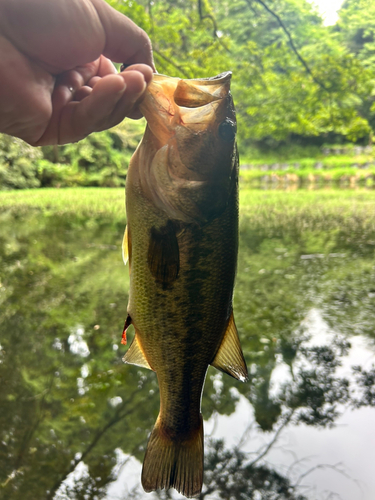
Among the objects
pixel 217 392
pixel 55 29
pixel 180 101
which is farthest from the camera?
pixel 217 392

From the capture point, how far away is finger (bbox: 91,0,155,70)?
1.27m

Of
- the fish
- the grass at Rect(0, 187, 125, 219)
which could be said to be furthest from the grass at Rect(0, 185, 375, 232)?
the fish

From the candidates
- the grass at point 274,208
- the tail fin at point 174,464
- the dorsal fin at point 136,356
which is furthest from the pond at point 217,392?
the grass at point 274,208

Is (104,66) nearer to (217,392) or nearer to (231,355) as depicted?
(231,355)

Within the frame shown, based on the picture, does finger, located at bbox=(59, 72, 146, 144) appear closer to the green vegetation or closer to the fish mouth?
the fish mouth

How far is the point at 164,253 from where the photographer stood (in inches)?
52.6

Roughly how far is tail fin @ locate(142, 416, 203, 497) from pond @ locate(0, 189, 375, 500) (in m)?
1.19

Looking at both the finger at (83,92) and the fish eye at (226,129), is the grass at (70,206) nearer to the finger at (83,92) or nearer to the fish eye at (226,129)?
the finger at (83,92)

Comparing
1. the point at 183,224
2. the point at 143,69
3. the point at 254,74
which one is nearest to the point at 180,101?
the point at 143,69

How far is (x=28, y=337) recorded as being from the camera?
4172 mm

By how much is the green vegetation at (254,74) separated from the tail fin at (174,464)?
7618 mm

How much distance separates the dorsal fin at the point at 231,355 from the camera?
151 centimetres

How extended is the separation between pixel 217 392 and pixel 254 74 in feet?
27.3

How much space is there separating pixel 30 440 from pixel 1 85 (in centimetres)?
256
